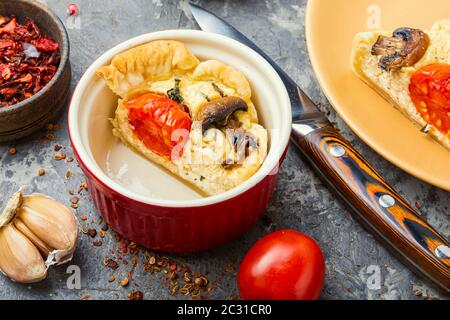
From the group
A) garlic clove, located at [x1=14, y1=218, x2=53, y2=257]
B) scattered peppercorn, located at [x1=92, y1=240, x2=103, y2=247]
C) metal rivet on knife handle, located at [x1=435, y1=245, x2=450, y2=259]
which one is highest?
metal rivet on knife handle, located at [x1=435, y1=245, x2=450, y2=259]

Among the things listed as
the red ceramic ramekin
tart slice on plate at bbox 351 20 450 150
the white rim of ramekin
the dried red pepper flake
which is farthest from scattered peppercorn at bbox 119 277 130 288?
tart slice on plate at bbox 351 20 450 150

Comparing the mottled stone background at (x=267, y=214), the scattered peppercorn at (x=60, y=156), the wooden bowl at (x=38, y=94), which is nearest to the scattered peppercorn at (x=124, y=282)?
the mottled stone background at (x=267, y=214)

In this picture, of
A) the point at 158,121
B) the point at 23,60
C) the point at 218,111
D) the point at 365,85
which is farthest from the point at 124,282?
the point at 365,85

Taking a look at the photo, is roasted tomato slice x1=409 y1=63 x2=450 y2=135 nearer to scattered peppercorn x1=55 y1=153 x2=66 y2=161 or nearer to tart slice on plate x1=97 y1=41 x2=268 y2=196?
tart slice on plate x1=97 y1=41 x2=268 y2=196

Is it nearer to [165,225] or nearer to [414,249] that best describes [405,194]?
[414,249]

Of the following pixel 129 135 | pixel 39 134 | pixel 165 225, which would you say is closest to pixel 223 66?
pixel 129 135
